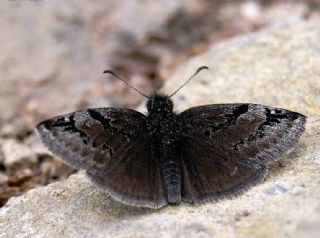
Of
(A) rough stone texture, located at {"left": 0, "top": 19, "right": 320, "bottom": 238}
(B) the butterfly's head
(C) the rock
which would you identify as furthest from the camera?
(C) the rock

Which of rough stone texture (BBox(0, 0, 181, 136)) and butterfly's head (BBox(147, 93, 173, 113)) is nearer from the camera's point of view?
butterfly's head (BBox(147, 93, 173, 113))

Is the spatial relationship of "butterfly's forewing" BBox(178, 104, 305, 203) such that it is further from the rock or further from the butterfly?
the rock

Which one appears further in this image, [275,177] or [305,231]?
[275,177]

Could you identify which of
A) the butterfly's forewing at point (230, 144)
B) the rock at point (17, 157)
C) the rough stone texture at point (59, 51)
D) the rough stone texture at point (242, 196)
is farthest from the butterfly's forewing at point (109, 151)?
the rough stone texture at point (59, 51)

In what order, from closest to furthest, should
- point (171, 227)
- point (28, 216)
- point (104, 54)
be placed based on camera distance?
point (171, 227)
point (28, 216)
point (104, 54)

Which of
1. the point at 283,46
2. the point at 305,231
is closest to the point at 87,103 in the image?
the point at 283,46

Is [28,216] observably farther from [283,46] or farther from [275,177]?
[283,46]

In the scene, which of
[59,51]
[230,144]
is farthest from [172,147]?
[59,51]

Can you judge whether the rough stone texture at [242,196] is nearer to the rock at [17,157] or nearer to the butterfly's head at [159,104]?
the butterfly's head at [159,104]

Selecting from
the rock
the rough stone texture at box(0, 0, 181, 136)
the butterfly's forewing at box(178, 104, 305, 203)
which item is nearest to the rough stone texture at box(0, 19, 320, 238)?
the butterfly's forewing at box(178, 104, 305, 203)
